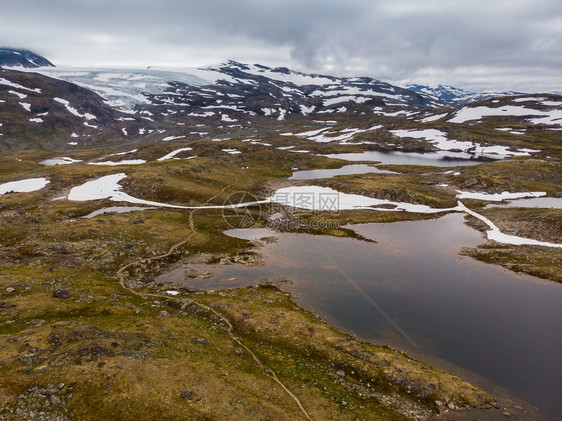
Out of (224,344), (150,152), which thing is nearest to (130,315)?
(224,344)

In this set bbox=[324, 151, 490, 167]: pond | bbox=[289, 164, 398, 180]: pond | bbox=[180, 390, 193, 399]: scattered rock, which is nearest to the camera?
bbox=[180, 390, 193, 399]: scattered rock

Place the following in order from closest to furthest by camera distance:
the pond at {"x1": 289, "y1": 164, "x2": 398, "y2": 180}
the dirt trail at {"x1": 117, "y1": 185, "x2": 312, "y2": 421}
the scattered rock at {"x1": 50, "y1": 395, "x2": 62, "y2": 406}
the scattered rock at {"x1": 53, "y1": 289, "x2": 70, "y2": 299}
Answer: the scattered rock at {"x1": 50, "y1": 395, "x2": 62, "y2": 406}
the dirt trail at {"x1": 117, "y1": 185, "x2": 312, "y2": 421}
the scattered rock at {"x1": 53, "y1": 289, "x2": 70, "y2": 299}
the pond at {"x1": 289, "y1": 164, "x2": 398, "y2": 180}

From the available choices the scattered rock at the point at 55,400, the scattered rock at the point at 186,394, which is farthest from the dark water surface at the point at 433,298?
the scattered rock at the point at 55,400

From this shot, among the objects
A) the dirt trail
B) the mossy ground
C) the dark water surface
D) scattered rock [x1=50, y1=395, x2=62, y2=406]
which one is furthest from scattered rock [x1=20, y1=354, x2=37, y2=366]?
the dark water surface

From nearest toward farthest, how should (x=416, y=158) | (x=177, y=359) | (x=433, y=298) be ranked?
(x=177, y=359)
(x=433, y=298)
(x=416, y=158)

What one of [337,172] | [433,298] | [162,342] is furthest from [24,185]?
[337,172]

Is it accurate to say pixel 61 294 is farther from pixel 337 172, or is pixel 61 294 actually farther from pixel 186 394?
pixel 337 172

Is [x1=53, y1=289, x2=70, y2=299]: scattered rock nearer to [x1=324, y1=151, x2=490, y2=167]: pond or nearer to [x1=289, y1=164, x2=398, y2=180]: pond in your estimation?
[x1=289, y1=164, x2=398, y2=180]: pond

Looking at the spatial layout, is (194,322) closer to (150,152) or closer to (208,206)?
(208,206)
